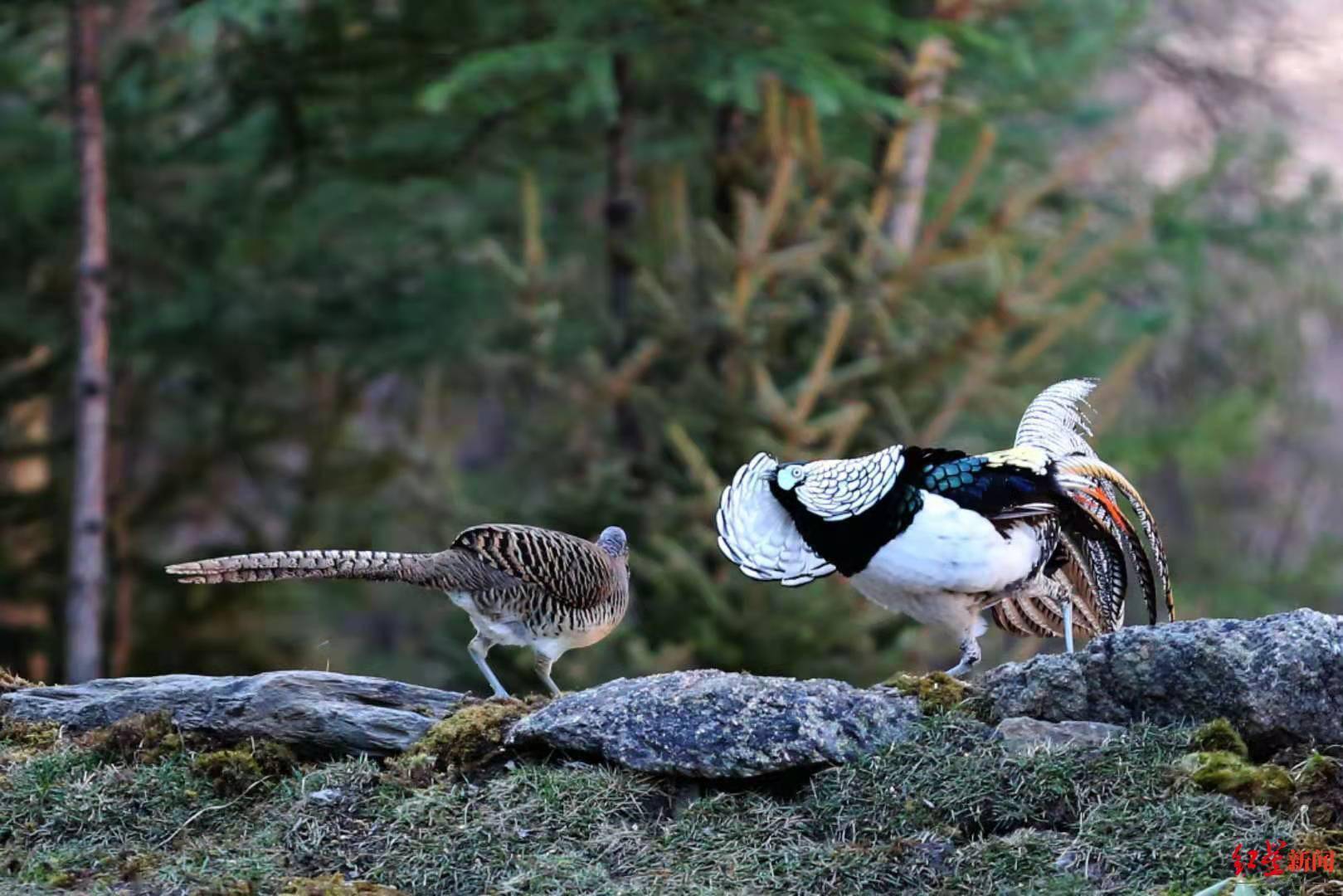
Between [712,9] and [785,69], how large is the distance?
0.90m

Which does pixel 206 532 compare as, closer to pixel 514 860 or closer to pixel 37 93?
pixel 37 93

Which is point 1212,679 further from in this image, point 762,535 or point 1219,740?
point 762,535

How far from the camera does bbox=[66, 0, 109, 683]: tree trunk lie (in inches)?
443

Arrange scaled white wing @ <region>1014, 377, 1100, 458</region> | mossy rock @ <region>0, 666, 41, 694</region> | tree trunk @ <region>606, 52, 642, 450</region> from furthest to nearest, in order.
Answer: tree trunk @ <region>606, 52, 642, 450</region>, mossy rock @ <region>0, 666, 41, 694</region>, scaled white wing @ <region>1014, 377, 1100, 458</region>

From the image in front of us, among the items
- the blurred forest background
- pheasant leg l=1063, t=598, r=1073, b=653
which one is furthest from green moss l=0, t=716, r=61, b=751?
the blurred forest background

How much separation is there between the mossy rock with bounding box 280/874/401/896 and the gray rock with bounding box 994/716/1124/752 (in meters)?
1.81

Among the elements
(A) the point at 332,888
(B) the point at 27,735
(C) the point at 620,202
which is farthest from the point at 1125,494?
(C) the point at 620,202

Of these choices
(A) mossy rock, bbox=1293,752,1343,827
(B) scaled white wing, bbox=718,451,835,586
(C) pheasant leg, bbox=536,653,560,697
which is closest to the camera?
(A) mossy rock, bbox=1293,752,1343,827

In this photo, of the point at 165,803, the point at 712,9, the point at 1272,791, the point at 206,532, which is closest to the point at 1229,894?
the point at 1272,791

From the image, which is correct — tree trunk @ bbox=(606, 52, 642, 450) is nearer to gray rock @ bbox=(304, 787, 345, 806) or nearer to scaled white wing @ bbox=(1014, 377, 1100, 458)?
scaled white wing @ bbox=(1014, 377, 1100, 458)

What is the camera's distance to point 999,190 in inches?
623

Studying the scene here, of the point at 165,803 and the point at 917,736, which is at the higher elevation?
the point at 917,736

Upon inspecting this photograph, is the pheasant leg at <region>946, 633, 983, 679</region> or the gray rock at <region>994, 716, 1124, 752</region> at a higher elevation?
the gray rock at <region>994, 716, 1124, 752</region>

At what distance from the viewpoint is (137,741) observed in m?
5.36
